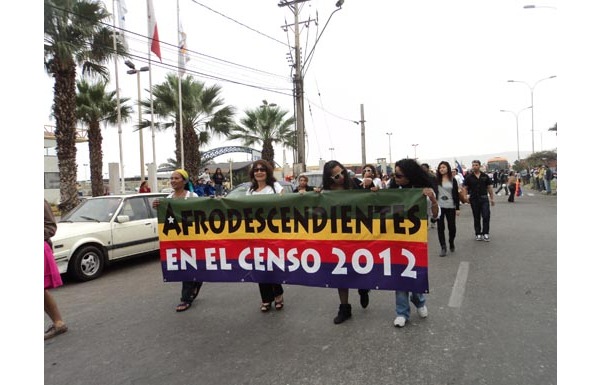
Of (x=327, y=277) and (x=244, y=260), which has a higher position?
(x=244, y=260)

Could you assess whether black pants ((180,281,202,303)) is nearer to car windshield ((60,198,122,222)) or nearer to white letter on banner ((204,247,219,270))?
white letter on banner ((204,247,219,270))

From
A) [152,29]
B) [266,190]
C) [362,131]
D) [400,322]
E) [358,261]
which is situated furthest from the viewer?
[362,131]

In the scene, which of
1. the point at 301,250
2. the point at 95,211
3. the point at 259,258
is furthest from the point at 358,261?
the point at 95,211

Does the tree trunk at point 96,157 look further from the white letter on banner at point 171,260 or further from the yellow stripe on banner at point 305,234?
→ the yellow stripe on banner at point 305,234

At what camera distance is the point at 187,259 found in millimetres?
4430

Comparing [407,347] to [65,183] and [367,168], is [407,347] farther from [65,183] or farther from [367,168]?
[65,183]

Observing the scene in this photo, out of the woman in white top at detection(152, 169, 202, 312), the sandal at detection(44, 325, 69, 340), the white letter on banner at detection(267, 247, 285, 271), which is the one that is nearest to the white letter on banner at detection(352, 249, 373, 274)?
the white letter on banner at detection(267, 247, 285, 271)

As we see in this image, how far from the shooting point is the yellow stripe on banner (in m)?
3.66

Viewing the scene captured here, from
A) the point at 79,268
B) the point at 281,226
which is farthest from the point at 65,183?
the point at 281,226

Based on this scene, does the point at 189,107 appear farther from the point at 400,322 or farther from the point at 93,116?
the point at 400,322

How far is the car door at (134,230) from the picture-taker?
688cm

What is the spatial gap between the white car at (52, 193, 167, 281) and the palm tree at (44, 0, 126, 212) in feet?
22.0

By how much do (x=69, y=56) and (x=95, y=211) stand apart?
25.1 feet

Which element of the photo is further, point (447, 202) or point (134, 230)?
point (134, 230)
